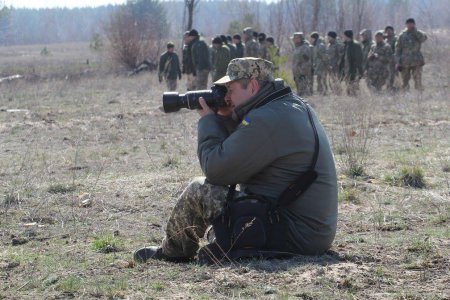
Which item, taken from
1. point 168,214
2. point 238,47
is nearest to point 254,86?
point 168,214

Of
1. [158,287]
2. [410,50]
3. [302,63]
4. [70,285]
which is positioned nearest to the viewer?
[158,287]

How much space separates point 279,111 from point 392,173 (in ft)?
12.6

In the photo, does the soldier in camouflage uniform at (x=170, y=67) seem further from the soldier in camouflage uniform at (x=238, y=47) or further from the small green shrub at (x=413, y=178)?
the small green shrub at (x=413, y=178)

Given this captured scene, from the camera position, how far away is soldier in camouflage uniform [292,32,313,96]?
1981cm

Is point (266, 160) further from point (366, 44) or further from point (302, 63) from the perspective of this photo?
point (366, 44)

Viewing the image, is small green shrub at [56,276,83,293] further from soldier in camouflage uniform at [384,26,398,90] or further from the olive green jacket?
soldier in camouflage uniform at [384,26,398,90]

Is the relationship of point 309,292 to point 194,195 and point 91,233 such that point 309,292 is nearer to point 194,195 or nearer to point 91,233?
point 194,195

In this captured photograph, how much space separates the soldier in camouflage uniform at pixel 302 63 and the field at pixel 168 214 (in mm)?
6056

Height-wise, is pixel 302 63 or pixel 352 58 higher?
pixel 352 58

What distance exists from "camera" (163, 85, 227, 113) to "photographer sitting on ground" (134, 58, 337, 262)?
2.6 inches

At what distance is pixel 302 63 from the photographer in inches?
790

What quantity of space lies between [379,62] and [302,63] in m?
1.99

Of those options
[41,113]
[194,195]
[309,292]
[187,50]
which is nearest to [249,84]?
[194,195]

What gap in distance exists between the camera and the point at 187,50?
19922 mm
